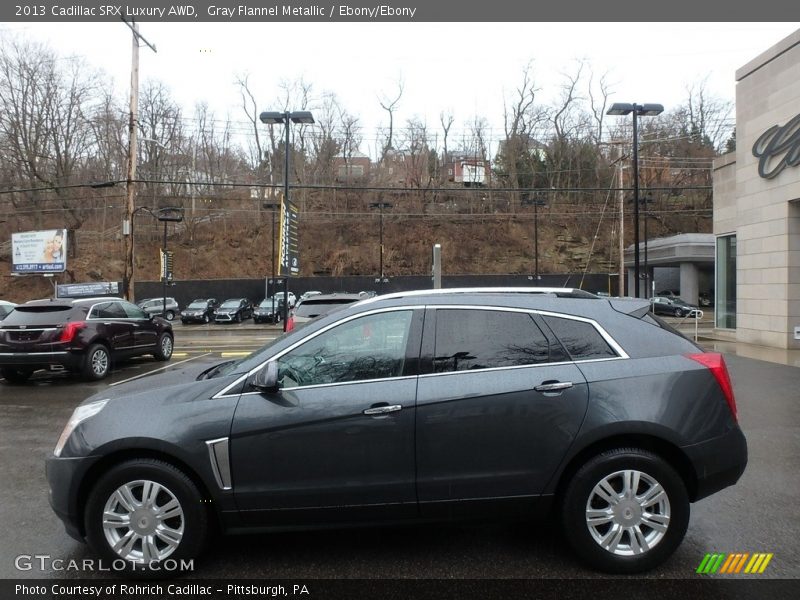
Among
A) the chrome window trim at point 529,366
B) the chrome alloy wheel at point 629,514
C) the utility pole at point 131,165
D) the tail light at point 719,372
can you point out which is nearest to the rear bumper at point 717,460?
the tail light at point 719,372

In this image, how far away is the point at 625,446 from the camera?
126 inches

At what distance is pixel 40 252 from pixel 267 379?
49.3 meters

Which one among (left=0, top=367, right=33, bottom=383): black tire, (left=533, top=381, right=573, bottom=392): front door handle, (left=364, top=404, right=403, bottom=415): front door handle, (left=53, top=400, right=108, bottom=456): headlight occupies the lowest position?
(left=0, top=367, right=33, bottom=383): black tire

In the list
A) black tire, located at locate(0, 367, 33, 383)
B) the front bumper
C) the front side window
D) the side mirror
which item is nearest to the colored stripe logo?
the front side window

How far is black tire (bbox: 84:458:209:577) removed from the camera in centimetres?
308

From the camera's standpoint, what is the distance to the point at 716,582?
119 inches

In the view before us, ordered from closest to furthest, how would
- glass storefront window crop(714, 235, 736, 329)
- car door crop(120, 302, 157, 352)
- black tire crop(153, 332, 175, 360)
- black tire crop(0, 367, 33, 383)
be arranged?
black tire crop(0, 367, 33, 383), car door crop(120, 302, 157, 352), black tire crop(153, 332, 175, 360), glass storefront window crop(714, 235, 736, 329)

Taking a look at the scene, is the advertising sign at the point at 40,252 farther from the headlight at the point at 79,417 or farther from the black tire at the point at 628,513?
the black tire at the point at 628,513

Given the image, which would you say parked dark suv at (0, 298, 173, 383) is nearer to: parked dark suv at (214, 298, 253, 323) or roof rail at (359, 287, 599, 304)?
roof rail at (359, 287, 599, 304)

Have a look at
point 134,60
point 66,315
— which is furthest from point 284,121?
point 66,315

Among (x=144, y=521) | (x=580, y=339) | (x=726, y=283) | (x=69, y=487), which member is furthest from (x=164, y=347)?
(x=726, y=283)

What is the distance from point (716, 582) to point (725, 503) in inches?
54.3

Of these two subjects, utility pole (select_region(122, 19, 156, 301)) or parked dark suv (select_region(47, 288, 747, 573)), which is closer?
parked dark suv (select_region(47, 288, 747, 573))

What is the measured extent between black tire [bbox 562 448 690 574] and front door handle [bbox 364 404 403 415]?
1.13m
